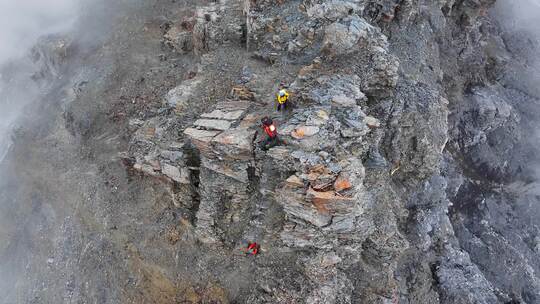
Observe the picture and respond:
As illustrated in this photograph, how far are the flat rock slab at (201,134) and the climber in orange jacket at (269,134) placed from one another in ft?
8.03

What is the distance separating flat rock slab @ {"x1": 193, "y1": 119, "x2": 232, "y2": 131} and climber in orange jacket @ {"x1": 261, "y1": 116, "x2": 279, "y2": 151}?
1.95 metres

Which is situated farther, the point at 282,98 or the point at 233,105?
the point at 233,105

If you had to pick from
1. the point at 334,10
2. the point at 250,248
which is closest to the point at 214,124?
the point at 250,248

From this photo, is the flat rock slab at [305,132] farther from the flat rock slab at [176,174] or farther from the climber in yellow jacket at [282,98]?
the flat rock slab at [176,174]

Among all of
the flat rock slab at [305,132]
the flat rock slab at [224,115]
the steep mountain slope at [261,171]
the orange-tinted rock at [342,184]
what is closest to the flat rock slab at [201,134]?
the steep mountain slope at [261,171]

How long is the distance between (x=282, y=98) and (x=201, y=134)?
399 cm

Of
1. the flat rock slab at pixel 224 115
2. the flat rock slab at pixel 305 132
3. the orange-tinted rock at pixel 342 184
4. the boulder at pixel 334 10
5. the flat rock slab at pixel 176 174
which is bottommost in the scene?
the flat rock slab at pixel 176 174

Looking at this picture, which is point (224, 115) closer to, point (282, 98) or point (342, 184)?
point (282, 98)

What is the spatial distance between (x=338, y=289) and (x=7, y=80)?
34.4 metres

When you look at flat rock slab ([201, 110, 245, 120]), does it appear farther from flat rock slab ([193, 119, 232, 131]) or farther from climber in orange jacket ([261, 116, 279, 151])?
climber in orange jacket ([261, 116, 279, 151])

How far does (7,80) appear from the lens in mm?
34688

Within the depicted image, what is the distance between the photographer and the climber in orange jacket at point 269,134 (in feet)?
49.9

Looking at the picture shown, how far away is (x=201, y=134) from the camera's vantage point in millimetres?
17141

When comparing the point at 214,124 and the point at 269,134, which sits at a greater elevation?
the point at 269,134
